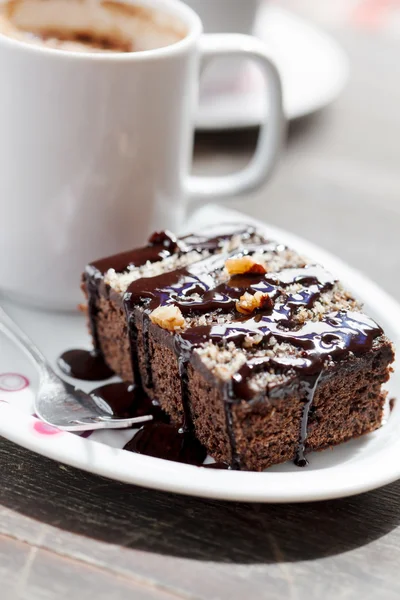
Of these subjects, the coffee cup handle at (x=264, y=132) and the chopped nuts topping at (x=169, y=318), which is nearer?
the chopped nuts topping at (x=169, y=318)

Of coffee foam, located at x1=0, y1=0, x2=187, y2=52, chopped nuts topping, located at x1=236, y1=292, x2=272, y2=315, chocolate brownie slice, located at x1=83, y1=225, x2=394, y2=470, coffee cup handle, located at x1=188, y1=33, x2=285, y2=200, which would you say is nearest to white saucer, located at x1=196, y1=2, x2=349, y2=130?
coffee cup handle, located at x1=188, y1=33, x2=285, y2=200

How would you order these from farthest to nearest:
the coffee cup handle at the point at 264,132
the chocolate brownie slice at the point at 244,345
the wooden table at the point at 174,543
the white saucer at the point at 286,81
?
the white saucer at the point at 286,81 < the coffee cup handle at the point at 264,132 < the chocolate brownie slice at the point at 244,345 < the wooden table at the point at 174,543

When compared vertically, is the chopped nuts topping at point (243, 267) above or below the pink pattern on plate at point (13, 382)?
above

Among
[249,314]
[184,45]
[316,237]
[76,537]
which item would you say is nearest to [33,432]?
[76,537]

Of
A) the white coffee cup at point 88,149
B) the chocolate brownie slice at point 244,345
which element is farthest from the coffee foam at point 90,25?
the chocolate brownie slice at point 244,345

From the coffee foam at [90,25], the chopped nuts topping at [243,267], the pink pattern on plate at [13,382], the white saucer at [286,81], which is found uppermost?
the coffee foam at [90,25]

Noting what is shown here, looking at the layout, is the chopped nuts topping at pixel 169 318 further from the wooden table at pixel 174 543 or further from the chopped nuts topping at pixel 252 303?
the wooden table at pixel 174 543

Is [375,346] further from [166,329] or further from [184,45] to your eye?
[184,45]

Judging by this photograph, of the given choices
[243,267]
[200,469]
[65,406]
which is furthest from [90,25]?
[200,469]
